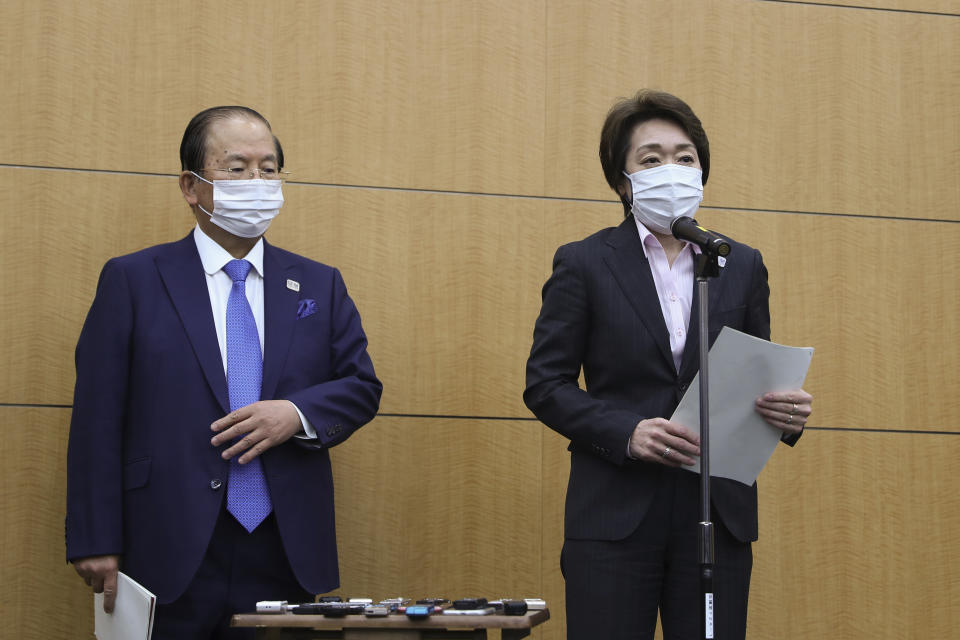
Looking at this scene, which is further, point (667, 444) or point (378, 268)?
point (378, 268)

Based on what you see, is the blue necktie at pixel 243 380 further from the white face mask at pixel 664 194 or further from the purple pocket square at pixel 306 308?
the white face mask at pixel 664 194

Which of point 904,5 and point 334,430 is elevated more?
point 904,5

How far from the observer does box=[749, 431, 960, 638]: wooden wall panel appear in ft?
11.5

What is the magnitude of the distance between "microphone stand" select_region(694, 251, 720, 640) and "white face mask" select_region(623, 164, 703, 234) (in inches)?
17.2

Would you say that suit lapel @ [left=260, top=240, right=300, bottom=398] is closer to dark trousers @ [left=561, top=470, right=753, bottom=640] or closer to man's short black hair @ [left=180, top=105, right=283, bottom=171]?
man's short black hair @ [left=180, top=105, right=283, bottom=171]

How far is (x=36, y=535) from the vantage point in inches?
126

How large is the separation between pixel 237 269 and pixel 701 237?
49.9 inches

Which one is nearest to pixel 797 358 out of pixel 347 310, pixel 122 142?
pixel 347 310

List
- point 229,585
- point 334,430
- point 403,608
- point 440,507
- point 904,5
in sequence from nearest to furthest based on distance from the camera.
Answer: point 403,608 < point 229,585 < point 334,430 < point 440,507 < point 904,5

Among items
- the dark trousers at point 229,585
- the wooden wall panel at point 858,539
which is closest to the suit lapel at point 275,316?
the dark trousers at point 229,585

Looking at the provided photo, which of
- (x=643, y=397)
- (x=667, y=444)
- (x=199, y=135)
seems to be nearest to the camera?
(x=667, y=444)

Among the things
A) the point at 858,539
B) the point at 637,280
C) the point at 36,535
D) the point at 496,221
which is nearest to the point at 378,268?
the point at 496,221

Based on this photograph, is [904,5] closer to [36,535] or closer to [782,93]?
[782,93]

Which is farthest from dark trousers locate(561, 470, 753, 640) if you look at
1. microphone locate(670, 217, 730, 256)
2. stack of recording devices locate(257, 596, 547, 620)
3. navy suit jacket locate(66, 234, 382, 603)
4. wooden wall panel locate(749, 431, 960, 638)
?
wooden wall panel locate(749, 431, 960, 638)
